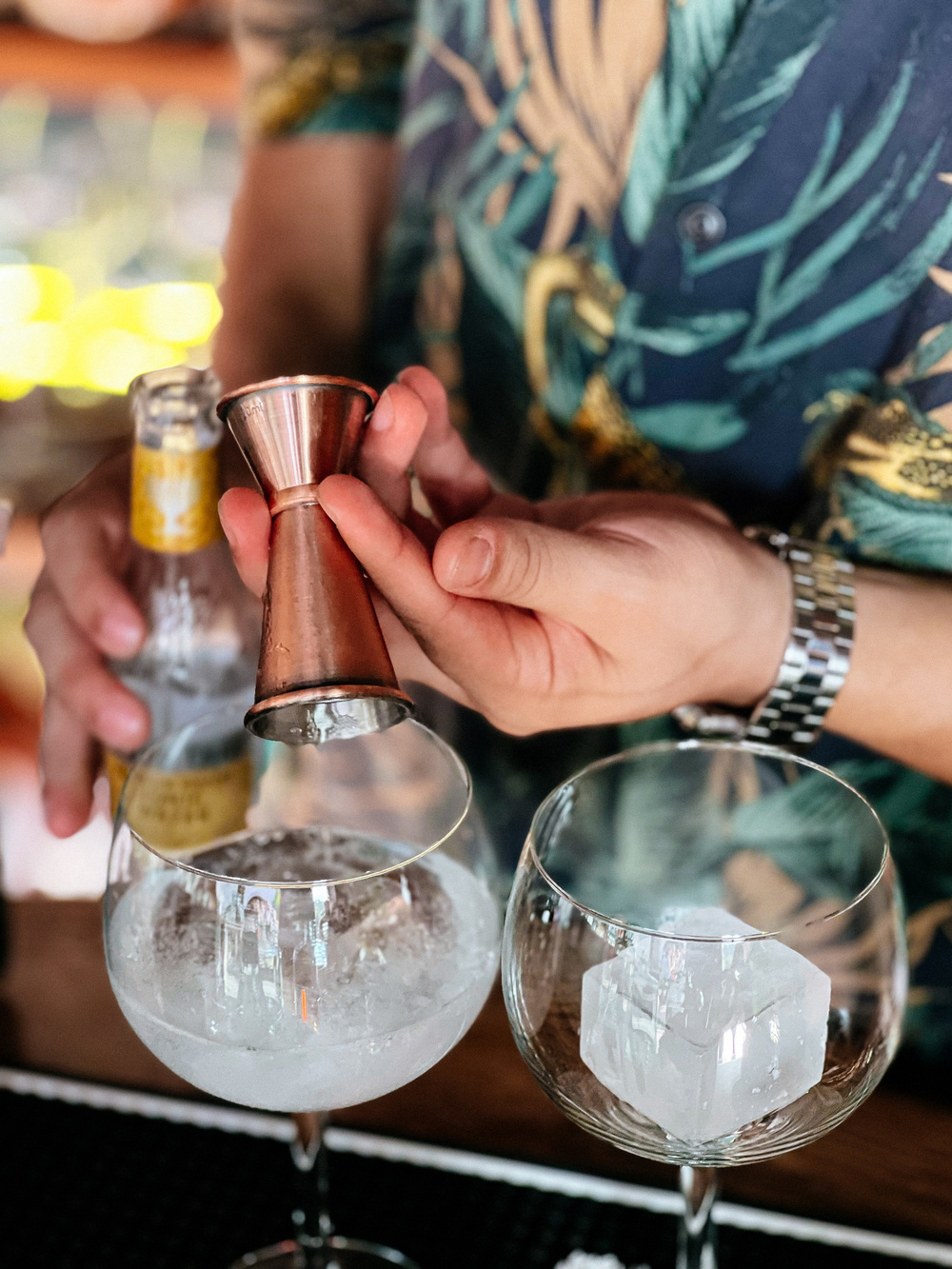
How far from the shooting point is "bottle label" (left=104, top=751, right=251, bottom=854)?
0.54 metres

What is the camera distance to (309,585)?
42 centimetres

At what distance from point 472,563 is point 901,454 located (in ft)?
0.97

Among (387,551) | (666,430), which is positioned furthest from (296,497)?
(666,430)

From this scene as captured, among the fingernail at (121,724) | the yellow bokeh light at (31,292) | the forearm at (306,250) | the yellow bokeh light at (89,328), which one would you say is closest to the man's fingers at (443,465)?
the fingernail at (121,724)

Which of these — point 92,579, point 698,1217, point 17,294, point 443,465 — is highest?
point 443,465

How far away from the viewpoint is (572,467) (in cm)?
83

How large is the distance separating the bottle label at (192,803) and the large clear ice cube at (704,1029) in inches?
8.5

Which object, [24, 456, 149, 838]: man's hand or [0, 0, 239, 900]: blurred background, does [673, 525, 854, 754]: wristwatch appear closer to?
[24, 456, 149, 838]: man's hand

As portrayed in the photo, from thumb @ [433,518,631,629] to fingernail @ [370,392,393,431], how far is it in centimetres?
5

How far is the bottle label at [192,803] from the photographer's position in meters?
0.54

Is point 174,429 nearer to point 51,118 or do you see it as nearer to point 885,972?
point 885,972

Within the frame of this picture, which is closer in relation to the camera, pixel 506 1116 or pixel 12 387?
pixel 506 1116

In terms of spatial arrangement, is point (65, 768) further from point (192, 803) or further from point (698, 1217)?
point (698, 1217)

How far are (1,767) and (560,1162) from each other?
1.63 m
